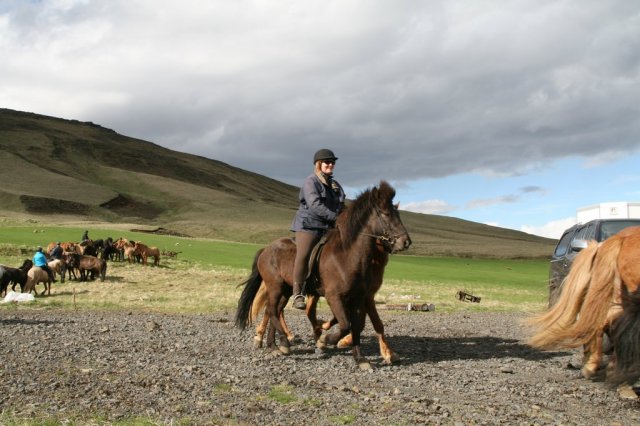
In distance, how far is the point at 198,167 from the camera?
557 ft

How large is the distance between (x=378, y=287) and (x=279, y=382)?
2.65 meters

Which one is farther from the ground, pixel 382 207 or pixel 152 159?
pixel 152 159

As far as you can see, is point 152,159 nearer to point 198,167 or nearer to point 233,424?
point 198,167

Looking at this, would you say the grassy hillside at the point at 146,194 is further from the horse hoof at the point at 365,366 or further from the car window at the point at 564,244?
the horse hoof at the point at 365,366

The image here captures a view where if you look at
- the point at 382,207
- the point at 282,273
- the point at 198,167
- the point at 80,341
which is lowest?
the point at 80,341

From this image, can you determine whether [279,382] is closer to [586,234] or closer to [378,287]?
[378,287]

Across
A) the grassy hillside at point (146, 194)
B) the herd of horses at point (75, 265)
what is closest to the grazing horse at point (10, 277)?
the herd of horses at point (75, 265)

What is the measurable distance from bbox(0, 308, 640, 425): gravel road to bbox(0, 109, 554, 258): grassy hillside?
58.3 m

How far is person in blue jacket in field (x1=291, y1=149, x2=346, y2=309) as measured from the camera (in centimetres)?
944

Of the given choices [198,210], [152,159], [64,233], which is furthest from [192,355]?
[152,159]

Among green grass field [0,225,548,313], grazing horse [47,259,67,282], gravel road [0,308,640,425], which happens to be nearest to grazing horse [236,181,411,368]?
gravel road [0,308,640,425]

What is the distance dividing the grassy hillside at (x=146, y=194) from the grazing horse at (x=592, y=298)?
62.7 m

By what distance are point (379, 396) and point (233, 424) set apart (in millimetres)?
1968

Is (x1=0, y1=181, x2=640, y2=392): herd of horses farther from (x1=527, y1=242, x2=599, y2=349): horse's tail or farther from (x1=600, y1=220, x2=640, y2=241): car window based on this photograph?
(x1=600, y1=220, x2=640, y2=241): car window
